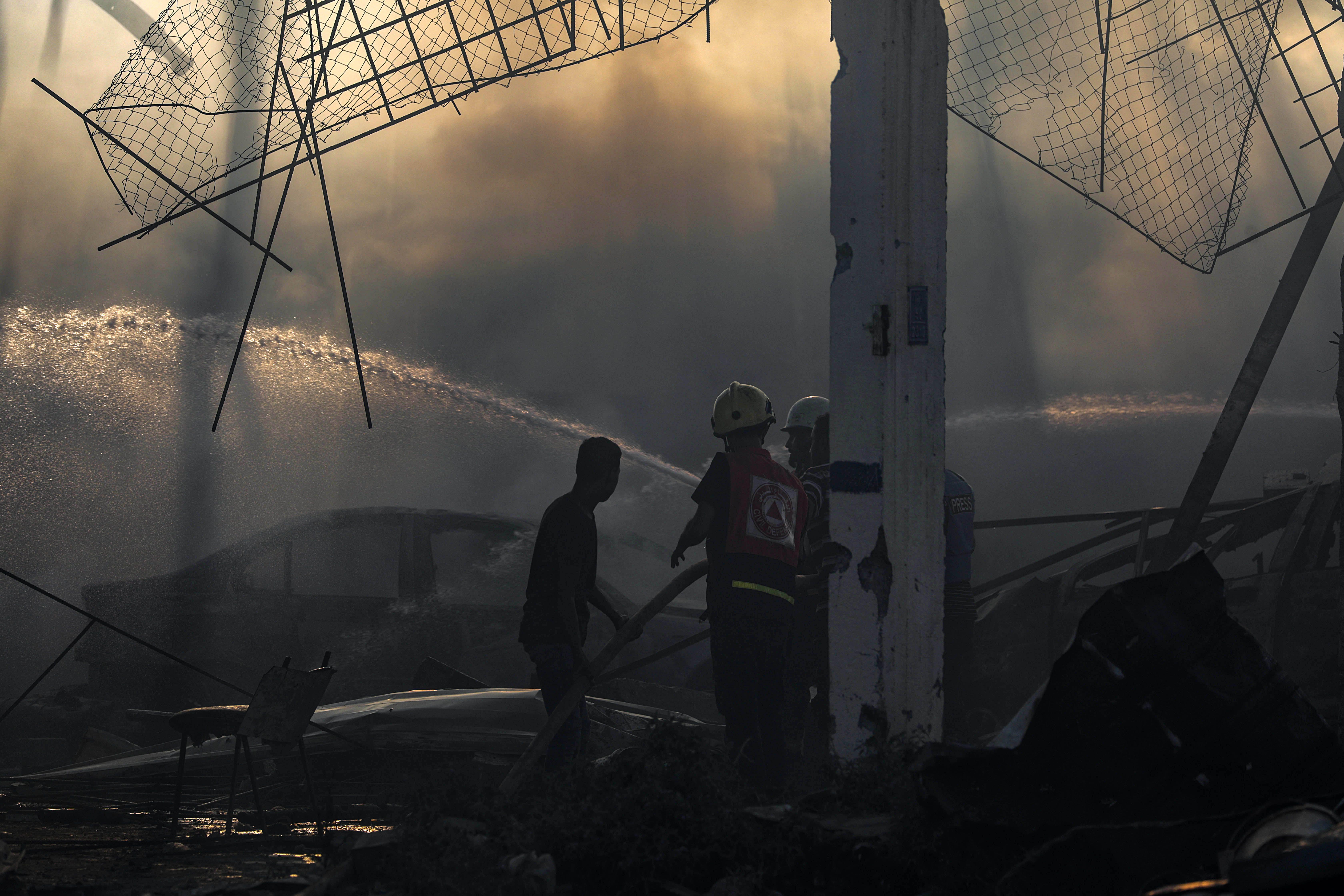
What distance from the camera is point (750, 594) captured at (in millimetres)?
3803

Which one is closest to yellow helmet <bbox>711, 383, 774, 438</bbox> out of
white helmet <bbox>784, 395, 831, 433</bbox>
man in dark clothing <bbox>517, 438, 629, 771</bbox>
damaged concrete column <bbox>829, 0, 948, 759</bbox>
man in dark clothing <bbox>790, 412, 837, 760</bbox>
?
man in dark clothing <bbox>790, 412, 837, 760</bbox>

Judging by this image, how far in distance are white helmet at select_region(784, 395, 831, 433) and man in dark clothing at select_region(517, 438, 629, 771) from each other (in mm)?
1581

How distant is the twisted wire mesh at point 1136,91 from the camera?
14.3 feet

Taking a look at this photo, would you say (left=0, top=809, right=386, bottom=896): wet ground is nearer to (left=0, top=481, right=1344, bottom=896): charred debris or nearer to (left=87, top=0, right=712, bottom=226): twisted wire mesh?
(left=0, top=481, right=1344, bottom=896): charred debris

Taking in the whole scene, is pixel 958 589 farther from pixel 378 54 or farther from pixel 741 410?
pixel 378 54

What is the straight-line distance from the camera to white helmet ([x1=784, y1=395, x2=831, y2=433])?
5.30 m

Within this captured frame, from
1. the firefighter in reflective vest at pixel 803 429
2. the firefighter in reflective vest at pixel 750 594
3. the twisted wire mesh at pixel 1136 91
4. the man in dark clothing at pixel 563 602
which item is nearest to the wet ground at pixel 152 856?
the man in dark clothing at pixel 563 602

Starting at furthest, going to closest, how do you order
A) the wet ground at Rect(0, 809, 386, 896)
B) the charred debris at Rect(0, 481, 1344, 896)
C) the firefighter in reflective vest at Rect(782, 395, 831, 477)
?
the firefighter in reflective vest at Rect(782, 395, 831, 477)
the wet ground at Rect(0, 809, 386, 896)
the charred debris at Rect(0, 481, 1344, 896)

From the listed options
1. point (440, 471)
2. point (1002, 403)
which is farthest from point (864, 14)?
point (1002, 403)

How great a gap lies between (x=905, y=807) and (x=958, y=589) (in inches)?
76.8

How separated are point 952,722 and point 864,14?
2966 millimetres

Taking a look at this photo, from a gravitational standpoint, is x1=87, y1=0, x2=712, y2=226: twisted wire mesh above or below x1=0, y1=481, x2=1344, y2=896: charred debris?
above

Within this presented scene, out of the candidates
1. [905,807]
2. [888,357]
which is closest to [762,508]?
[888,357]

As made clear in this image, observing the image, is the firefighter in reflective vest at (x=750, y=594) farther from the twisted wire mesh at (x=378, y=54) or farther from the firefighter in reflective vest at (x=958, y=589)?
the twisted wire mesh at (x=378, y=54)
